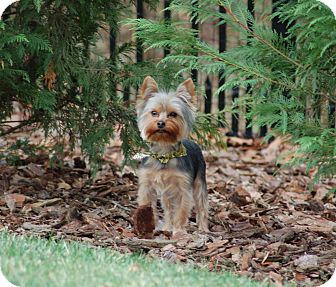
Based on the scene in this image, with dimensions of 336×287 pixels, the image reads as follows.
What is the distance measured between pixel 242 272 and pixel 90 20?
279 cm

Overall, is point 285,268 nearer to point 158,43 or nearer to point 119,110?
point 158,43

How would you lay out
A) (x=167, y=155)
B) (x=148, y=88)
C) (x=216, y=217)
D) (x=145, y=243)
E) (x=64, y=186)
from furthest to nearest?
1. (x=64, y=186)
2. (x=216, y=217)
3. (x=167, y=155)
4. (x=148, y=88)
5. (x=145, y=243)

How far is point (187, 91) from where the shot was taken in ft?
20.9

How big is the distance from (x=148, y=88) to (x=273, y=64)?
3.45ft

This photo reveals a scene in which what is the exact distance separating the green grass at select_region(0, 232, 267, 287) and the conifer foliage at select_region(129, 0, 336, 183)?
4.18 ft

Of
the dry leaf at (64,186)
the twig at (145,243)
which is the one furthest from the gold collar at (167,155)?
the dry leaf at (64,186)

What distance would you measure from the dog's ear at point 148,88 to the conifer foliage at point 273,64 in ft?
A: 1.50

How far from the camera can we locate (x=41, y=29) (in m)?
6.82

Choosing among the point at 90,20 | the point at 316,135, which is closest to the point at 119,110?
the point at 90,20

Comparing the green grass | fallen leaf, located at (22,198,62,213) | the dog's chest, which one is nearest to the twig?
the green grass

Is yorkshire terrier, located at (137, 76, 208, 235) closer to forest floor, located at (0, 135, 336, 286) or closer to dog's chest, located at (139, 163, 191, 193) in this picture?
dog's chest, located at (139, 163, 191, 193)

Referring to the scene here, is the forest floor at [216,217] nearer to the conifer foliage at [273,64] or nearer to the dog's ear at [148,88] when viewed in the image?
the conifer foliage at [273,64]

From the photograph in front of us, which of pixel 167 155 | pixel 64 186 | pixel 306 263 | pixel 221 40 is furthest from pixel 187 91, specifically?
pixel 221 40

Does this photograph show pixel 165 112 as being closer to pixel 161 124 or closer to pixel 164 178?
pixel 161 124
